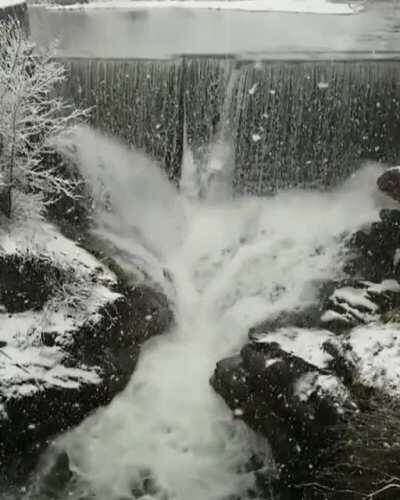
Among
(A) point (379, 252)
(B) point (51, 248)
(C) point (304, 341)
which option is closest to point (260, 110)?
(A) point (379, 252)

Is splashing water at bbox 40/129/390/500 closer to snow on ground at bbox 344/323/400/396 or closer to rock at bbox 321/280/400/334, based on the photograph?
rock at bbox 321/280/400/334

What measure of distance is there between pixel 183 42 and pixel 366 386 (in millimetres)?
13418

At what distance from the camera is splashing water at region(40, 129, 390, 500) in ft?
37.2

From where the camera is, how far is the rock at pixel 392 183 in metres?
14.6

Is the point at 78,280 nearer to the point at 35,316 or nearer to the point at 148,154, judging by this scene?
the point at 35,316

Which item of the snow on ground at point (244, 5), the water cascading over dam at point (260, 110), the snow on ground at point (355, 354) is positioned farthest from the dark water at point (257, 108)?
the snow on ground at point (244, 5)

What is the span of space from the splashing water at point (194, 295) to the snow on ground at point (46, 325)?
1.09 metres

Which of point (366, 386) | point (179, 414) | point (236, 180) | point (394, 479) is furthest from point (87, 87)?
point (394, 479)

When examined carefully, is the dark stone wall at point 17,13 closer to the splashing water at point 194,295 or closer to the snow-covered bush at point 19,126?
the snow-covered bush at point 19,126

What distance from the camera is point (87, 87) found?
16.8 m

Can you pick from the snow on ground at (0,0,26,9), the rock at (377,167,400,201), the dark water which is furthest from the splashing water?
the snow on ground at (0,0,26,9)

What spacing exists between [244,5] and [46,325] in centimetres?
1942

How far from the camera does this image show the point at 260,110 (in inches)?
658

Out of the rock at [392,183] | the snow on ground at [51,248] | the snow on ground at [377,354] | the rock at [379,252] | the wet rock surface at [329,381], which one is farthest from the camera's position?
the rock at [392,183]
